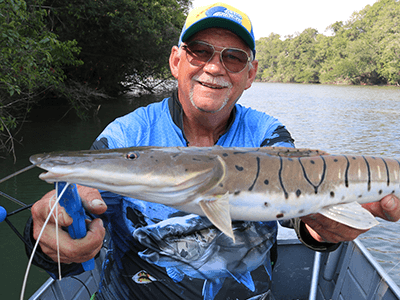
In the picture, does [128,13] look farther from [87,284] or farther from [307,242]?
[307,242]

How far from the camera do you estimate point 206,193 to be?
1.79 meters

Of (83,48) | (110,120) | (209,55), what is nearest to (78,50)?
(83,48)

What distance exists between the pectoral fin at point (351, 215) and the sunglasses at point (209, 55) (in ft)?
4.18

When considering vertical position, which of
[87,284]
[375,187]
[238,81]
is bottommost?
[87,284]

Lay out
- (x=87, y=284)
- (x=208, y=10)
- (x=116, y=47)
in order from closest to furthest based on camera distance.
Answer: (x=208, y=10) < (x=87, y=284) < (x=116, y=47)

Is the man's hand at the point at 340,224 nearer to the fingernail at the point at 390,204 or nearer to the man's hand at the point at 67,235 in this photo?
the fingernail at the point at 390,204

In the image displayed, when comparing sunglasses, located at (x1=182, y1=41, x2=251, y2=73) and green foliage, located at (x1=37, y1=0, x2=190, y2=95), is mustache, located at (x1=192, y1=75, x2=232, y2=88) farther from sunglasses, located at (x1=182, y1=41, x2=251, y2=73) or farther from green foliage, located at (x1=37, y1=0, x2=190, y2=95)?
green foliage, located at (x1=37, y1=0, x2=190, y2=95)

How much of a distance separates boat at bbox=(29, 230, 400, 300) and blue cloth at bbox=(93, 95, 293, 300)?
123cm

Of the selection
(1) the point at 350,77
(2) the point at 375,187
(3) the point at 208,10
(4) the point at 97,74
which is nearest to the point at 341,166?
(2) the point at 375,187

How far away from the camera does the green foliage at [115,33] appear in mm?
13953

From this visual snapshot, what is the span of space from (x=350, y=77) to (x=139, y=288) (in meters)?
83.3

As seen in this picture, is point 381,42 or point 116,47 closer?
point 116,47

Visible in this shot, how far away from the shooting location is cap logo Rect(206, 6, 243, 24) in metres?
2.39

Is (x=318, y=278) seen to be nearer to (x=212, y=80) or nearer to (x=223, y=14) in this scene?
(x=212, y=80)
